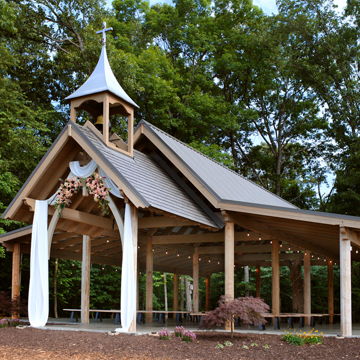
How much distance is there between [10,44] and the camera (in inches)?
932

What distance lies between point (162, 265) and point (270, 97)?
15.5 meters

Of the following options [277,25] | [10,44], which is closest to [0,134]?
[10,44]

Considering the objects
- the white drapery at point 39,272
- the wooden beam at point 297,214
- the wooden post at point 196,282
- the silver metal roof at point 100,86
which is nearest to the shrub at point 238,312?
the wooden beam at point 297,214

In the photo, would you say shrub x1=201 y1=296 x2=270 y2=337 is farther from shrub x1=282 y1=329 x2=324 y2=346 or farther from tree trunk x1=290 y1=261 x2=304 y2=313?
tree trunk x1=290 y1=261 x2=304 y2=313

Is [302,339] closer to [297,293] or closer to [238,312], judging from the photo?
[238,312]

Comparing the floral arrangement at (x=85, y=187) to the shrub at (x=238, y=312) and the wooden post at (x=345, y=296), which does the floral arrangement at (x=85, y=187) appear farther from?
the wooden post at (x=345, y=296)

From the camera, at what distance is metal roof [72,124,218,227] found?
36.5ft

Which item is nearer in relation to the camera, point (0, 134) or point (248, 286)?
point (0, 134)

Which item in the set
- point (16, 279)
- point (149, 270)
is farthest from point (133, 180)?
point (16, 279)

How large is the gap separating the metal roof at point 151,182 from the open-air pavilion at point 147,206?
3cm

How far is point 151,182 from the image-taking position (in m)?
12.2

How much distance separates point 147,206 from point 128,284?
1.64 m

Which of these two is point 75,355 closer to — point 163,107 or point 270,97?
point 163,107

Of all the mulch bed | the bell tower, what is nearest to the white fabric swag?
the mulch bed
